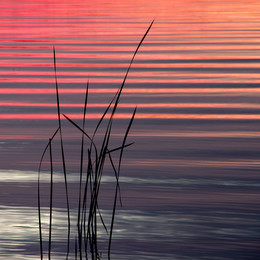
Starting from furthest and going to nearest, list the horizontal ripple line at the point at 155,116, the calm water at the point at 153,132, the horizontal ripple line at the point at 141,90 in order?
the horizontal ripple line at the point at 141,90 → the horizontal ripple line at the point at 155,116 → the calm water at the point at 153,132

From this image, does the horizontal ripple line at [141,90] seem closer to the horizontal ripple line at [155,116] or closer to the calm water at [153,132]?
the calm water at [153,132]

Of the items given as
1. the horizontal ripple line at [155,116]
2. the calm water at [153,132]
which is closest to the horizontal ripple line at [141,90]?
the calm water at [153,132]

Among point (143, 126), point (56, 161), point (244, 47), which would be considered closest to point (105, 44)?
point (244, 47)

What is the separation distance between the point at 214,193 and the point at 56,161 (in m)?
1.28

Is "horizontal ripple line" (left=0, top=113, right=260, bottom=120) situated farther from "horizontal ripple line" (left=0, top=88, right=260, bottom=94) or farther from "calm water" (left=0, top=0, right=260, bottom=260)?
"horizontal ripple line" (left=0, top=88, right=260, bottom=94)

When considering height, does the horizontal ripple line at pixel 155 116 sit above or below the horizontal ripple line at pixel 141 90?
below

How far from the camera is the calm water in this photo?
15.7 ft

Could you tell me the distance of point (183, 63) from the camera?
444 inches

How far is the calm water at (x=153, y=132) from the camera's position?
4.77 m

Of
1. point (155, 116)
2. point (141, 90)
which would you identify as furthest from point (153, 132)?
point (141, 90)

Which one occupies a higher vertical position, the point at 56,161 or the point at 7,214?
the point at 56,161

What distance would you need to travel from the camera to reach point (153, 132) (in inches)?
291

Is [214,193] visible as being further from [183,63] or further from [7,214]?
[183,63]

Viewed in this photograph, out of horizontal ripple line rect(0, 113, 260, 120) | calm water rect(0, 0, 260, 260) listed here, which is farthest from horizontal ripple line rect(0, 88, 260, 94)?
horizontal ripple line rect(0, 113, 260, 120)
